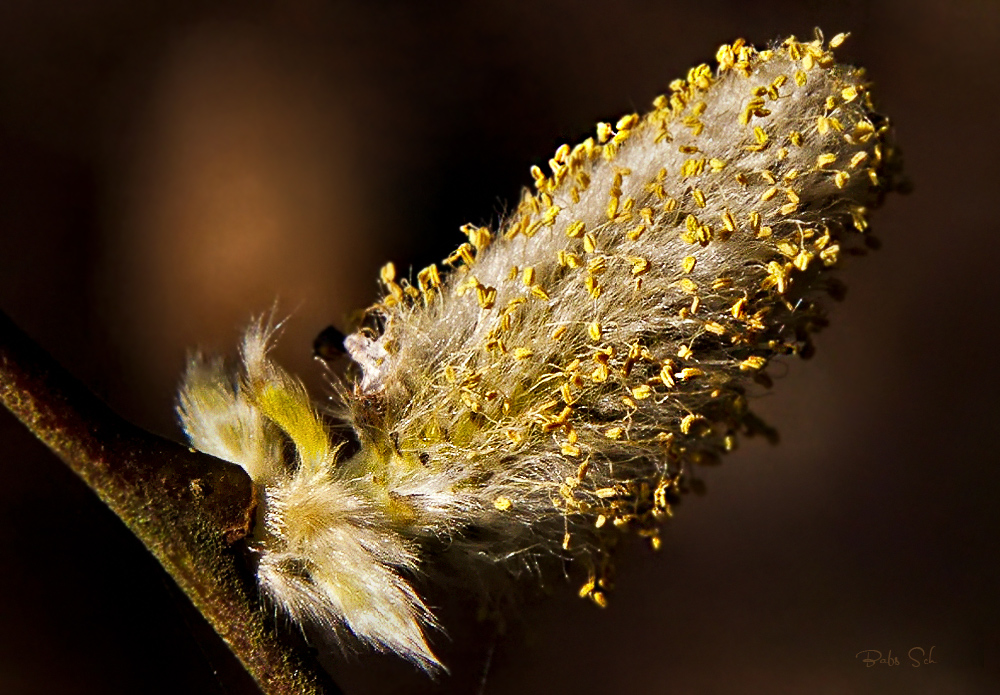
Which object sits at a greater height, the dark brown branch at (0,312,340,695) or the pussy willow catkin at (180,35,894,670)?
the pussy willow catkin at (180,35,894,670)

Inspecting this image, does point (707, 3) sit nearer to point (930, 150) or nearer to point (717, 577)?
point (930, 150)

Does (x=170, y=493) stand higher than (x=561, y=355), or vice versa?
(x=561, y=355)

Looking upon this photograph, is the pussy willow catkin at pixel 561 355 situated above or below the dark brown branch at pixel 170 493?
above

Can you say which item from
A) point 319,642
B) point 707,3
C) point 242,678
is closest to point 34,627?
point 242,678
